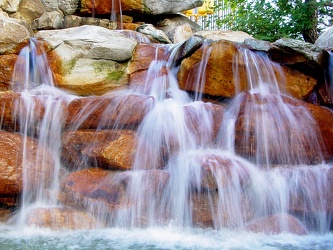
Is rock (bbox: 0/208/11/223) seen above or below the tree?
below

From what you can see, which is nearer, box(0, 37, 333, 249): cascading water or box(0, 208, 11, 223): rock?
box(0, 37, 333, 249): cascading water

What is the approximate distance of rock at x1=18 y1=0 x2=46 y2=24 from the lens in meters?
9.24

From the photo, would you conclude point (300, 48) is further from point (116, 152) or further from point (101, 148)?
point (101, 148)

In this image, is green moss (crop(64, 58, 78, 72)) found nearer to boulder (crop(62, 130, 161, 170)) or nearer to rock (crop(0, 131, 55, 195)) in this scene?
boulder (crop(62, 130, 161, 170))

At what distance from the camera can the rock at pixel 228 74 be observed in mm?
6277

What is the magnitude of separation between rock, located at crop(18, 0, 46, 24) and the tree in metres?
5.42

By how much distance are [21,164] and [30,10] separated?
5.91m

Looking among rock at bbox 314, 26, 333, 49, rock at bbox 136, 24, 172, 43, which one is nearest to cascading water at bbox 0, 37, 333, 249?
rock at bbox 314, 26, 333, 49

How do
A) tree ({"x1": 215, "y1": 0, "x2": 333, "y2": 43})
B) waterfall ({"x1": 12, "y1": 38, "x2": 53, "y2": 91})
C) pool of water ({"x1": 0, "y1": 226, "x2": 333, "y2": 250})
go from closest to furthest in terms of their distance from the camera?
pool of water ({"x1": 0, "y1": 226, "x2": 333, "y2": 250})
waterfall ({"x1": 12, "y1": 38, "x2": 53, "y2": 91})
tree ({"x1": 215, "y1": 0, "x2": 333, "y2": 43})

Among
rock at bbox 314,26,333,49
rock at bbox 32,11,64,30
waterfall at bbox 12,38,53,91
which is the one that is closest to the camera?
waterfall at bbox 12,38,53,91

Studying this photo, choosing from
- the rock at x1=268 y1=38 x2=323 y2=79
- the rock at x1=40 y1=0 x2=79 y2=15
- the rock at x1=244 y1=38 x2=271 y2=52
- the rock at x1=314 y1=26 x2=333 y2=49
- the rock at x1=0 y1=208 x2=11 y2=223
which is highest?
the rock at x1=40 y1=0 x2=79 y2=15

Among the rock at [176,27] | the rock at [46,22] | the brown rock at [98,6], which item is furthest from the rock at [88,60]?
the brown rock at [98,6]

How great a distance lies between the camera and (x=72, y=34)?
23.7ft

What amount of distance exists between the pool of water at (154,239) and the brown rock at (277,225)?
3.2 inches
